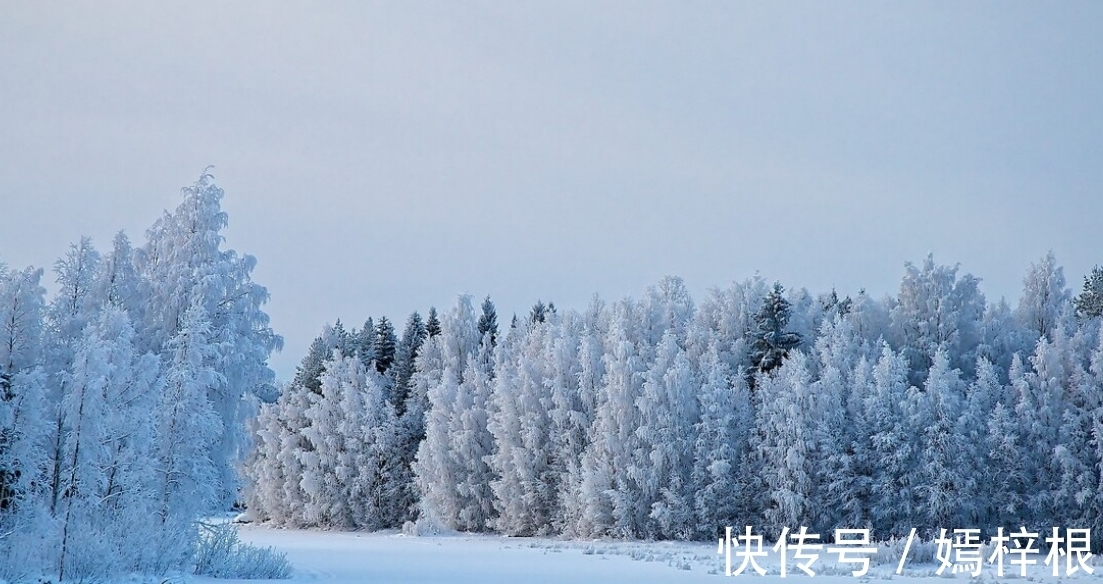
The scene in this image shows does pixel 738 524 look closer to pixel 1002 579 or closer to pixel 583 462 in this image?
pixel 583 462

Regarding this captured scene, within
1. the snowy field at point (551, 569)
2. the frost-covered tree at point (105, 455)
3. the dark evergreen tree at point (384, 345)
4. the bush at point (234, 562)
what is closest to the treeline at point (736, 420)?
the dark evergreen tree at point (384, 345)

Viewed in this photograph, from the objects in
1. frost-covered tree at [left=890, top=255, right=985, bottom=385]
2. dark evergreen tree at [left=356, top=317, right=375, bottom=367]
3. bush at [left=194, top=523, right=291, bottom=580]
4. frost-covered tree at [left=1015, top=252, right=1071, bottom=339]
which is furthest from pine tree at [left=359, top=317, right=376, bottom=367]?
bush at [left=194, top=523, right=291, bottom=580]

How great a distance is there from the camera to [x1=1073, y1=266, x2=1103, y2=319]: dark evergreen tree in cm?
6438

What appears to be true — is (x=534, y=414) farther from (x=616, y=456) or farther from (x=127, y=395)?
(x=127, y=395)

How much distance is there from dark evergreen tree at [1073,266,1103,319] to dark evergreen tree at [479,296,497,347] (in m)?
37.5

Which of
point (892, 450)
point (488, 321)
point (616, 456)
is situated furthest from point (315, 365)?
point (892, 450)

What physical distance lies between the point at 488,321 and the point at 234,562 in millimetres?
51535

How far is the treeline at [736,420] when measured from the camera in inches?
1938

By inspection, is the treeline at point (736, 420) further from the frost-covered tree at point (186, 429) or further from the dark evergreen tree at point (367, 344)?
the frost-covered tree at point (186, 429)

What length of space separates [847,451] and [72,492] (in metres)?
39.2

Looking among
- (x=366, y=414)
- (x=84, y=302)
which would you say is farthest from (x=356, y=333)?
(x=84, y=302)

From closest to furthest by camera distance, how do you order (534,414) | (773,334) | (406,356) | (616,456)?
(616,456)
(773,334)
(534,414)
(406,356)

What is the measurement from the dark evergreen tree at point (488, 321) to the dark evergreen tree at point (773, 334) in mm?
21266

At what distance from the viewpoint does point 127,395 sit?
23.6 m
